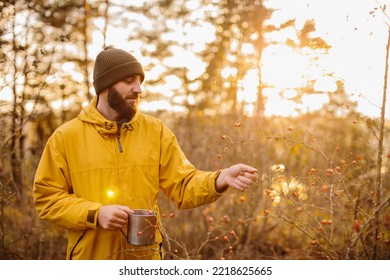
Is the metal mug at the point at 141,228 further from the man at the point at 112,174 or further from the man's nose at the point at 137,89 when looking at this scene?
the man's nose at the point at 137,89

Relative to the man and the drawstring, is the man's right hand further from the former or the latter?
the drawstring

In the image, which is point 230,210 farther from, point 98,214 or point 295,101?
point 98,214

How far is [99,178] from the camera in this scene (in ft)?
10.1

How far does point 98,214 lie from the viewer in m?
2.81

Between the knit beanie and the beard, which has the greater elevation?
the knit beanie

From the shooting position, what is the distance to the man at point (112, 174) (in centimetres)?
296

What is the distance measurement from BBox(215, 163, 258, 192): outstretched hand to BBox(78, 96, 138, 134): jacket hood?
0.76m

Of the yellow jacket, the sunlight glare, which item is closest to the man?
the yellow jacket

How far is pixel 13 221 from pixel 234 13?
553cm

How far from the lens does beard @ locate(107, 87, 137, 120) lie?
3.19 meters

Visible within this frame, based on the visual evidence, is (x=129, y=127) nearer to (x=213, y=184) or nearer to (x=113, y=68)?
(x=113, y=68)

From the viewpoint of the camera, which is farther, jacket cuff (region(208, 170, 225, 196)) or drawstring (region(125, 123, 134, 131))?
drawstring (region(125, 123, 134, 131))
